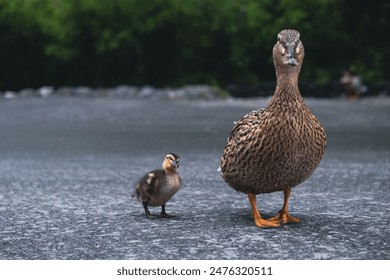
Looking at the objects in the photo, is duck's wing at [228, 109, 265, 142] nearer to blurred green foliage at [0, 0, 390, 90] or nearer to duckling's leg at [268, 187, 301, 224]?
duckling's leg at [268, 187, 301, 224]

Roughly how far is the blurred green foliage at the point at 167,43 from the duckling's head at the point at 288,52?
18.3m

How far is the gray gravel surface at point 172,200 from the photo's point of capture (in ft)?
16.4

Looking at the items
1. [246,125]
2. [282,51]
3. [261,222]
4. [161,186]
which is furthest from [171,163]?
[282,51]

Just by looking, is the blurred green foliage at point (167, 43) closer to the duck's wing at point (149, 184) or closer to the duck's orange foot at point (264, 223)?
the duck's wing at point (149, 184)

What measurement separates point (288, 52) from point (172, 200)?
7.40ft

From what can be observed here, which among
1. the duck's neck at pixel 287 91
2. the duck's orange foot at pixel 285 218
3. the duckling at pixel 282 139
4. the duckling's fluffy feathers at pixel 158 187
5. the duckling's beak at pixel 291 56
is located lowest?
the duck's orange foot at pixel 285 218

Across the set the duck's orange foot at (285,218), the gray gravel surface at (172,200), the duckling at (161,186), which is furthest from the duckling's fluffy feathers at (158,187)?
the duck's orange foot at (285,218)

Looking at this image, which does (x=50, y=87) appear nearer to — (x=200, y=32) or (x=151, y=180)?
(x=200, y=32)

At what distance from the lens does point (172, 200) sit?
6.96 meters

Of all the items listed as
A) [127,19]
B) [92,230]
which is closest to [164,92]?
[127,19]

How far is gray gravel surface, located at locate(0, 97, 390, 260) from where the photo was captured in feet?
16.4

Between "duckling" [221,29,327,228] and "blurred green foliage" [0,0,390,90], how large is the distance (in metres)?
18.2

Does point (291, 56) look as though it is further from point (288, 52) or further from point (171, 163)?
point (171, 163)

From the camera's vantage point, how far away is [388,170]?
884 cm
